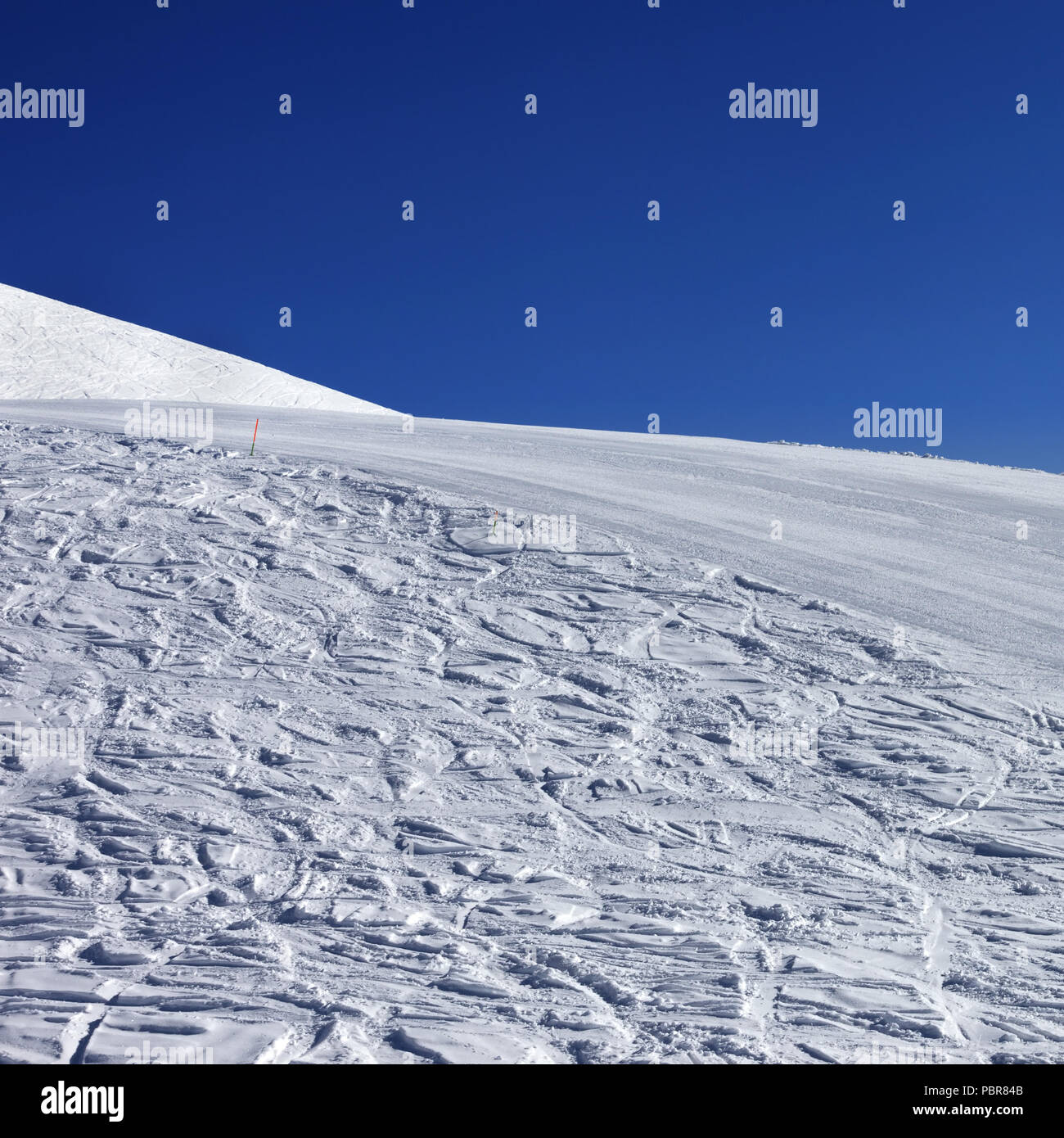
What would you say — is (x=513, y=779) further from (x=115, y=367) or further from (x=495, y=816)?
(x=115, y=367)

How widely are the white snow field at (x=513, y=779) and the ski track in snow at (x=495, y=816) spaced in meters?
0.02

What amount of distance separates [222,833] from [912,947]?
359 cm

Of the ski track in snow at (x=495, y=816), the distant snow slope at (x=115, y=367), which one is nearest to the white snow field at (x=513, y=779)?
the ski track in snow at (x=495, y=816)

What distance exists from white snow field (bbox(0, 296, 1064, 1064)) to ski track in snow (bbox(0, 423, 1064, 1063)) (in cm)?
2

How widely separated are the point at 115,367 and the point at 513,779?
28.4 m

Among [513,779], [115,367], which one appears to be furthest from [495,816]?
[115,367]

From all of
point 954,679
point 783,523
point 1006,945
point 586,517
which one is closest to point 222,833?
point 1006,945

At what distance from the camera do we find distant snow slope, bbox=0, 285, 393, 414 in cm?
2752

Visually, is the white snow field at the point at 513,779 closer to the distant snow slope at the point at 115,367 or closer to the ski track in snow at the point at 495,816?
the ski track in snow at the point at 495,816

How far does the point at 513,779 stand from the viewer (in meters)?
6.02

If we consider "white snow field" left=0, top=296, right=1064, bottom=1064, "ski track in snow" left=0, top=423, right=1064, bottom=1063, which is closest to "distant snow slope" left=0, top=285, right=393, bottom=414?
"white snow field" left=0, top=296, right=1064, bottom=1064

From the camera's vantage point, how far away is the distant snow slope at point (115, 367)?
27.5 metres

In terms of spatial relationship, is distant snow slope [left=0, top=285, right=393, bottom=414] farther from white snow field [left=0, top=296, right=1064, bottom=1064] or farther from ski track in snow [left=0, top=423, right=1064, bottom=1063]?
ski track in snow [left=0, top=423, right=1064, bottom=1063]
